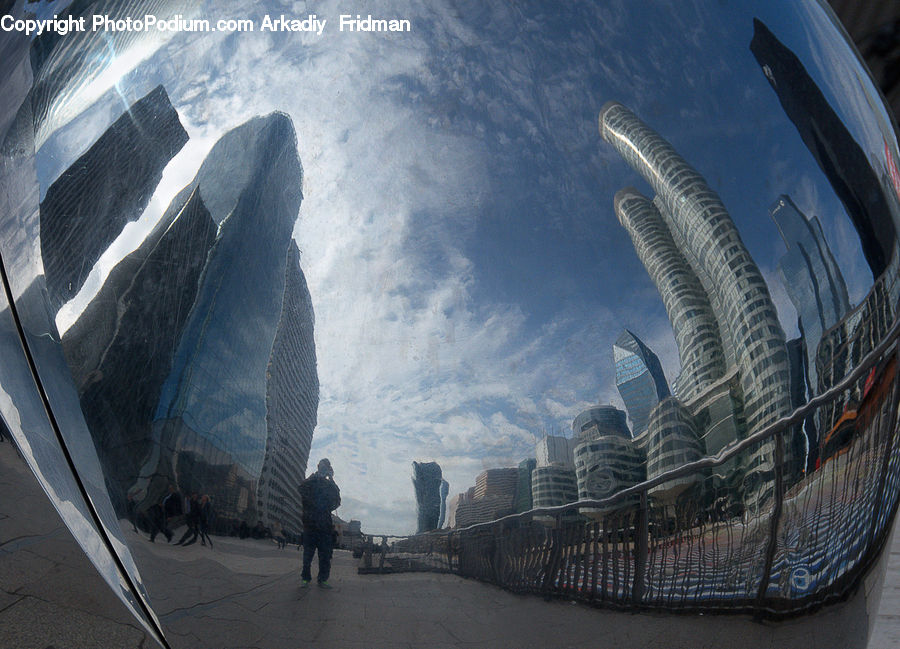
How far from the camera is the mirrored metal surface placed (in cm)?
69

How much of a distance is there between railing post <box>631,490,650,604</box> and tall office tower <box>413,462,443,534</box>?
0.69 feet

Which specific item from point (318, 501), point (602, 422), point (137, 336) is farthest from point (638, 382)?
point (137, 336)

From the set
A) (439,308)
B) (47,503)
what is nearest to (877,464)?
(439,308)

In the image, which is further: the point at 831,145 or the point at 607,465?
the point at 831,145

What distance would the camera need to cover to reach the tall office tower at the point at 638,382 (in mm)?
691

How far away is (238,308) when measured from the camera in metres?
0.73

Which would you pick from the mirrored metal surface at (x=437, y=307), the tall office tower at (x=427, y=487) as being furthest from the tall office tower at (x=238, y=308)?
the tall office tower at (x=427, y=487)

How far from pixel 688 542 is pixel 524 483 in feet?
0.61

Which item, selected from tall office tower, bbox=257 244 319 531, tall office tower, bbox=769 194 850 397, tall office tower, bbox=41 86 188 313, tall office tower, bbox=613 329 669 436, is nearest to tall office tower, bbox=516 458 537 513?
tall office tower, bbox=613 329 669 436

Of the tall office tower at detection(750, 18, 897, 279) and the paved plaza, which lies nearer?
the paved plaza

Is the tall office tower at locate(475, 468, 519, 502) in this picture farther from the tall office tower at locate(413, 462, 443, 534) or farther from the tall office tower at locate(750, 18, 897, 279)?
the tall office tower at locate(750, 18, 897, 279)

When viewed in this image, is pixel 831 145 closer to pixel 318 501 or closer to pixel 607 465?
pixel 607 465

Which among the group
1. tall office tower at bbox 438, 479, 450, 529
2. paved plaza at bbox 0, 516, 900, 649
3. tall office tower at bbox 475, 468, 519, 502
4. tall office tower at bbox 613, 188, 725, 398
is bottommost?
paved plaza at bbox 0, 516, 900, 649

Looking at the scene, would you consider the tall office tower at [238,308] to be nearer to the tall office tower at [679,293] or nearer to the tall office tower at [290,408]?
the tall office tower at [290,408]
